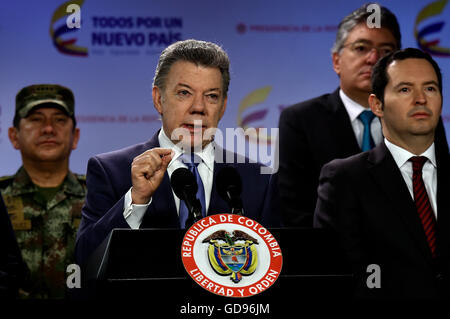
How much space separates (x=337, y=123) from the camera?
113 inches

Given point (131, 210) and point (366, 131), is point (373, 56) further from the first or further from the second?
point (131, 210)

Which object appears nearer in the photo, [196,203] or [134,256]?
[134,256]

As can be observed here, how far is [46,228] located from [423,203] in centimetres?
180

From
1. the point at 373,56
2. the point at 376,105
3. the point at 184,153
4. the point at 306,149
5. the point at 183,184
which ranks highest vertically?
the point at 373,56

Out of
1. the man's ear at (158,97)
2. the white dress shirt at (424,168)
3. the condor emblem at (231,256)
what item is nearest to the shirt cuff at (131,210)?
the condor emblem at (231,256)

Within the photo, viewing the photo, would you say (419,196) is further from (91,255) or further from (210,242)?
(91,255)

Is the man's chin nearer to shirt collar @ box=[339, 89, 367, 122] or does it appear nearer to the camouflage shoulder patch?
shirt collar @ box=[339, 89, 367, 122]

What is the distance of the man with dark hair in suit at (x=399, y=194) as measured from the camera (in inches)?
81.9

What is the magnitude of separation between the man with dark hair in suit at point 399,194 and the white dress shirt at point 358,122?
0.42 metres

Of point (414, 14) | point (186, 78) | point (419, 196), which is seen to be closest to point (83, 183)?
point (186, 78)

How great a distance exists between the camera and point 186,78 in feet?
6.74

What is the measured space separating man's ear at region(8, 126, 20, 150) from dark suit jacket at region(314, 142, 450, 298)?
1.81 m

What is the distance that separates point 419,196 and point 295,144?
29.0 inches

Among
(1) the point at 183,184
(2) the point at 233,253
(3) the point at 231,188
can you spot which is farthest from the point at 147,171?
(2) the point at 233,253
